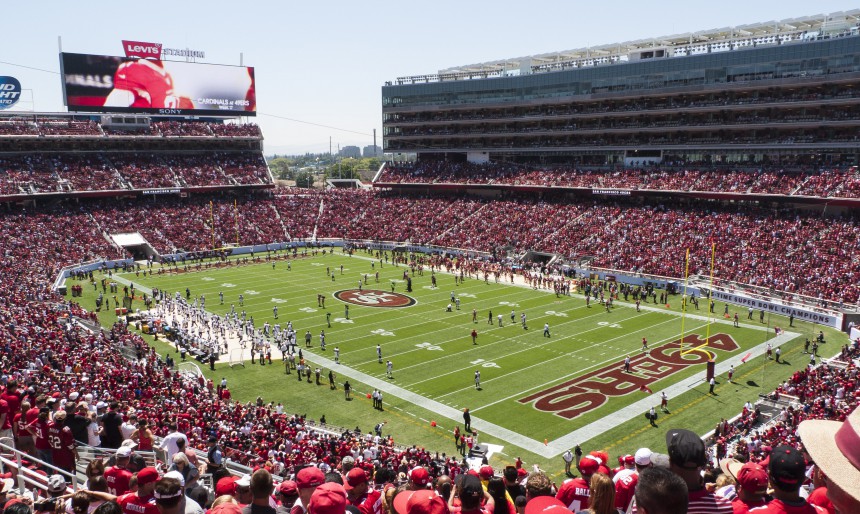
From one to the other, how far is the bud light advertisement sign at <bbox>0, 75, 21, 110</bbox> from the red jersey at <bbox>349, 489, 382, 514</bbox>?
69.7 m

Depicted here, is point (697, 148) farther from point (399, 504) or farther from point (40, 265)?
point (399, 504)

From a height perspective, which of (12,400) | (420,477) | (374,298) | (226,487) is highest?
(420,477)

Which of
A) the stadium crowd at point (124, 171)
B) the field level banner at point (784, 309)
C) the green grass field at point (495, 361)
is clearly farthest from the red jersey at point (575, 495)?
the stadium crowd at point (124, 171)

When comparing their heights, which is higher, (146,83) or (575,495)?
(146,83)

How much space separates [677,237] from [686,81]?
55.9 ft

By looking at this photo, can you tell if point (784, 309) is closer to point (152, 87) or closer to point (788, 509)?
point (788, 509)

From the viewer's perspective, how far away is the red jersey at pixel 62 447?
912cm

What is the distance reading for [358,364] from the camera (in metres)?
29.0

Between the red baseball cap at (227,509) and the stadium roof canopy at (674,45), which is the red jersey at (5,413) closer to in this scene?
the red baseball cap at (227,509)

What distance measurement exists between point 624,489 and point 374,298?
36.7 metres

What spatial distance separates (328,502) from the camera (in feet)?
16.3

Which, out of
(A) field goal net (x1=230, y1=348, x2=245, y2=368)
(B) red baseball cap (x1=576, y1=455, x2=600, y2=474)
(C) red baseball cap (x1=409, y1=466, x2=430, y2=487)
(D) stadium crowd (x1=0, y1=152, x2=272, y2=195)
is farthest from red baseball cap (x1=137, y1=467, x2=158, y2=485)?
(D) stadium crowd (x1=0, y1=152, x2=272, y2=195)

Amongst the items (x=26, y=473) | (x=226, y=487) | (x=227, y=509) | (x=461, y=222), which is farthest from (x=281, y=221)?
(x=227, y=509)

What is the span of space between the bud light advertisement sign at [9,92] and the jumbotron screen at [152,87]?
4.70 meters
